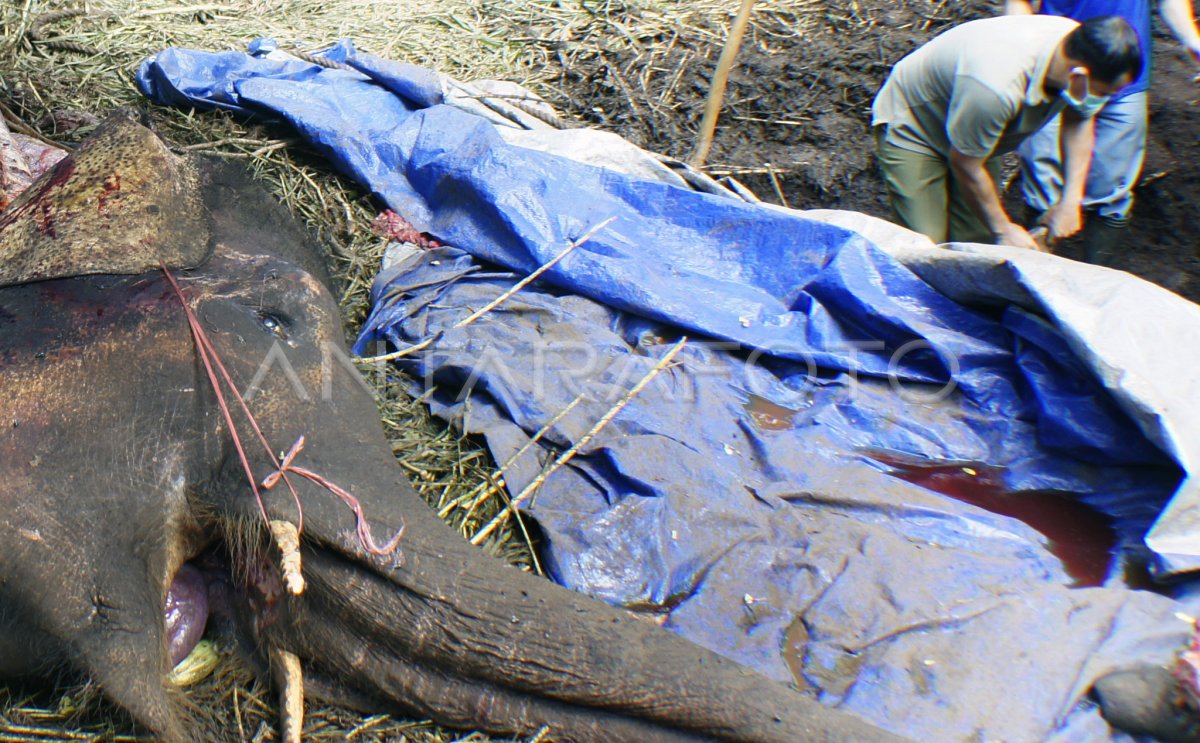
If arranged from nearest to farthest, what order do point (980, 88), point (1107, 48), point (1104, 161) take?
point (1107, 48) < point (980, 88) < point (1104, 161)

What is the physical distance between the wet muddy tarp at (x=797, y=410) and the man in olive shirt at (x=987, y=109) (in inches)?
25.9

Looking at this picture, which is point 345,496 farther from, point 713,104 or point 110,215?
point 713,104

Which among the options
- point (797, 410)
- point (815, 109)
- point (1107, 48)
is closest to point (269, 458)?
point (797, 410)

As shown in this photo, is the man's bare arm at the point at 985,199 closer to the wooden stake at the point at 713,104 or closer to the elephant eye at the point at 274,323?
the wooden stake at the point at 713,104

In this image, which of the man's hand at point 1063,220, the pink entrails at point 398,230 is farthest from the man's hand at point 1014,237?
the pink entrails at point 398,230

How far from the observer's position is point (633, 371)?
313cm

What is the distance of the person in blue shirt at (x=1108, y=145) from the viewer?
167 inches

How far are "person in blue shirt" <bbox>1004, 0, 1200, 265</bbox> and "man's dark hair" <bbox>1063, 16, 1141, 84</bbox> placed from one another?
0.81 m

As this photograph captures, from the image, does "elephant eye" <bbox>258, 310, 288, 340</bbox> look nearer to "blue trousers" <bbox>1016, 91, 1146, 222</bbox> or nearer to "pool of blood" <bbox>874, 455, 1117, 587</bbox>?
"pool of blood" <bbox>874, 455, 1117, 587</bbox>

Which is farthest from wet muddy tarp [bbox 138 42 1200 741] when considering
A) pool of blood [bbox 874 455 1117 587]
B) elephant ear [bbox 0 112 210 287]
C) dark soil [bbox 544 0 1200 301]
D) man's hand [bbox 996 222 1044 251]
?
dark soil [bbox 544 0 1200 301]

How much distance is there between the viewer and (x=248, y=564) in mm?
2104

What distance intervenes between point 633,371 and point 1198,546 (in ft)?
5.35

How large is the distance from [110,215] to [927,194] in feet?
10.6

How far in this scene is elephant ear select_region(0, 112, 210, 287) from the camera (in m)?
2.39
